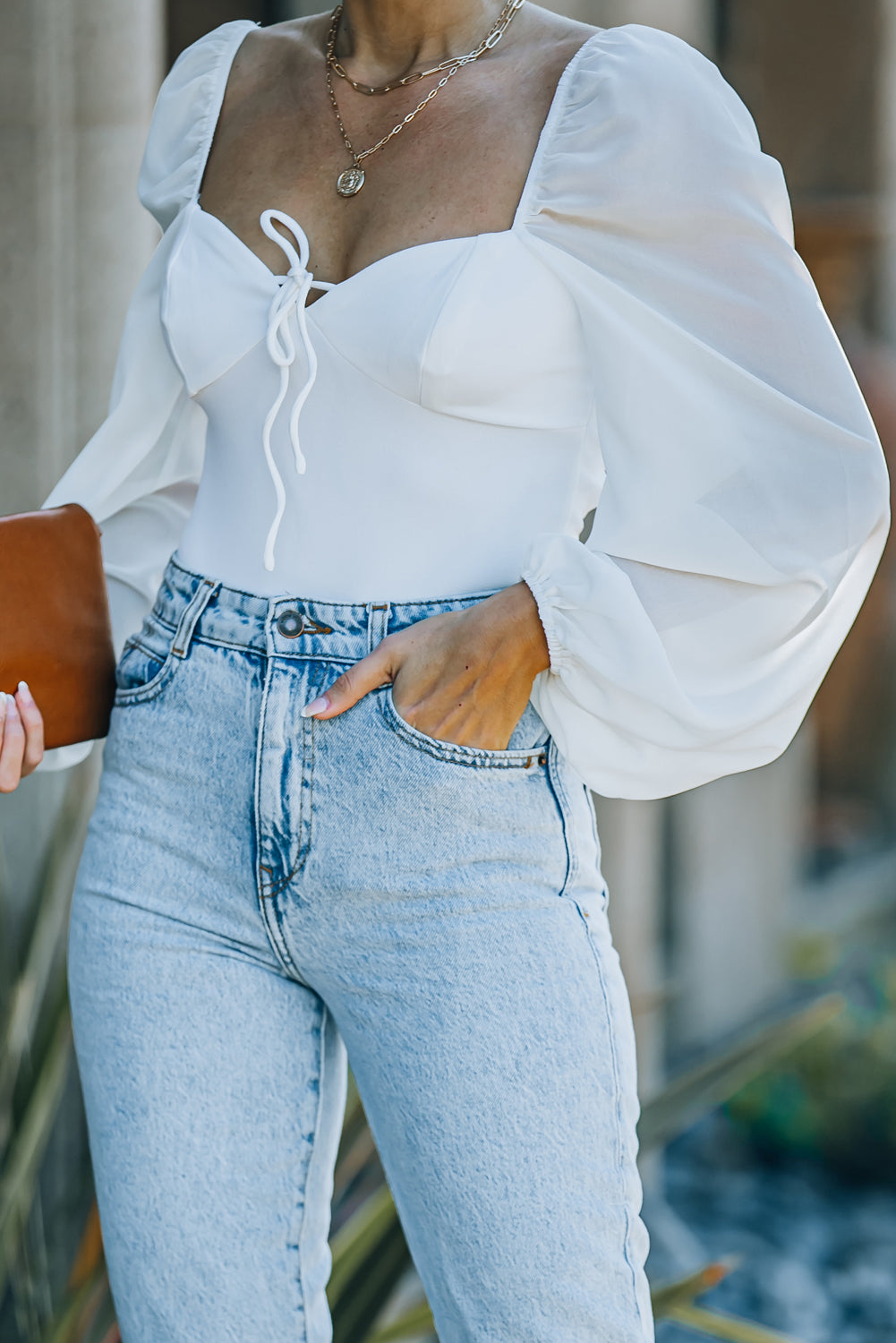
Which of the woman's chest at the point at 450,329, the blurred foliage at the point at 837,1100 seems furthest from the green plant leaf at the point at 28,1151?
the blurred foliage at the point at 837,1100

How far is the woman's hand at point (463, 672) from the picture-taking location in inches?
50.8

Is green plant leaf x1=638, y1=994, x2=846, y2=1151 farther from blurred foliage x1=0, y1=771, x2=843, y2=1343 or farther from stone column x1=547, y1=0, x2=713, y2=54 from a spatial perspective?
stone column x1=547, y1=0, x2=713, y2=54

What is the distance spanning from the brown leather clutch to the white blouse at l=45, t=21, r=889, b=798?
0.39m

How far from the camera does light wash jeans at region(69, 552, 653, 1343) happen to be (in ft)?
4.13

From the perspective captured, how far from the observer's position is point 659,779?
139 cm

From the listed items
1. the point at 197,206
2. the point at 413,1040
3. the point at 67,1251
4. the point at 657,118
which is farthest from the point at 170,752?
the point at 67,1251

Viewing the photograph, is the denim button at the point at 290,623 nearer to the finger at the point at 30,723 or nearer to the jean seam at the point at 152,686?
the jean seam at the point at 152,686

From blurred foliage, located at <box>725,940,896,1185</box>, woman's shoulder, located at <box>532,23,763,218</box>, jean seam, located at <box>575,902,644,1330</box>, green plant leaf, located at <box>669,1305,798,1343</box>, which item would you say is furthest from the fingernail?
blurred foliage, located at <box>725,940,896,1185</box>

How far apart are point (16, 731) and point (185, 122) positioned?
0.76 metres

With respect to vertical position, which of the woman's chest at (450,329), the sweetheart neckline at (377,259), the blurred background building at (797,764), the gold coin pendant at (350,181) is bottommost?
the blurred background building at (797,764)

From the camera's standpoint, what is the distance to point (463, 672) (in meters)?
1.29

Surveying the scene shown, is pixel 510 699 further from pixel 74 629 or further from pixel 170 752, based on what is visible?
pixel 74 629

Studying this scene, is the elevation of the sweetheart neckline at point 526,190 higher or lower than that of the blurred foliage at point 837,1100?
higher

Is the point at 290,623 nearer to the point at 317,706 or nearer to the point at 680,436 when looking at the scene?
the point at 317,706
